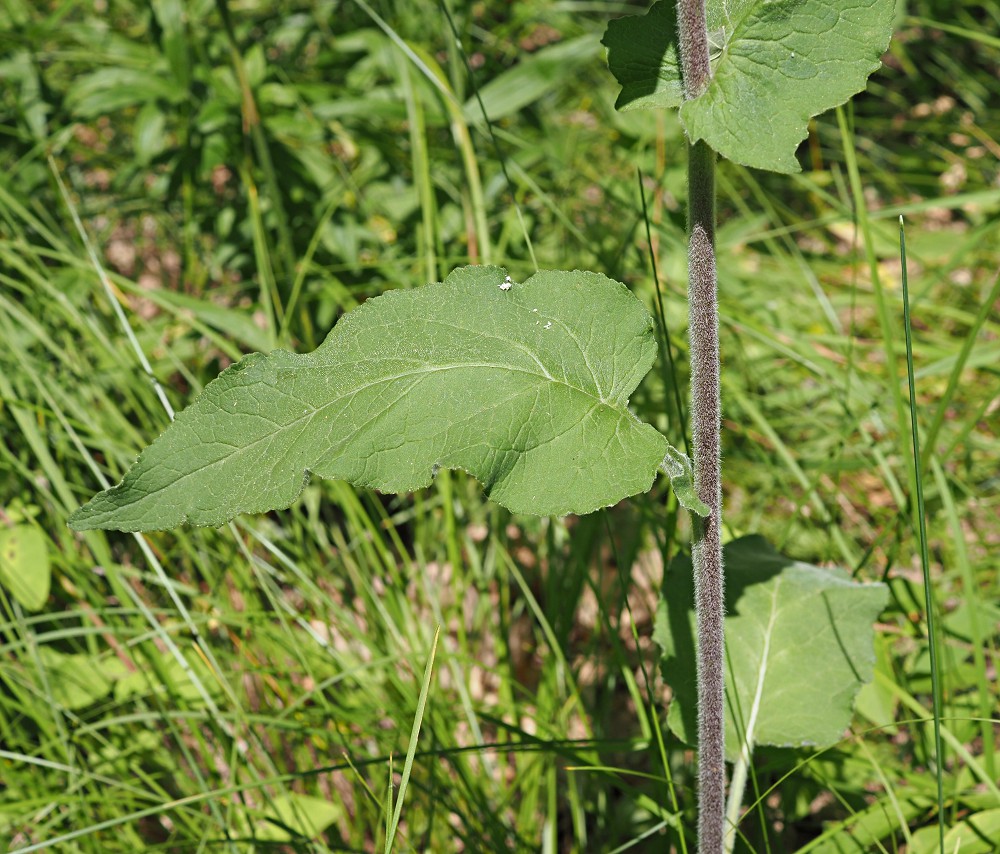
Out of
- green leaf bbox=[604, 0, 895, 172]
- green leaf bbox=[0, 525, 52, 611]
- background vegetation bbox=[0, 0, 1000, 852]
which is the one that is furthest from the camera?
green leaf bbox=[0, 525, 52, 611]

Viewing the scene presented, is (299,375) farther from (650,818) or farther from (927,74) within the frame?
(927,74)

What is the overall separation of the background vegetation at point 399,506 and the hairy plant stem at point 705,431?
0.11 meters

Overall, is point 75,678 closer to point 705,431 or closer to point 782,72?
point 705,431

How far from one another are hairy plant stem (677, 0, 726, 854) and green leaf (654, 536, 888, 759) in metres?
0.11

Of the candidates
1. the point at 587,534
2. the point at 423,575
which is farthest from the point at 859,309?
the point at 423,575

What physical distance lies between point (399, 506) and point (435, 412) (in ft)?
4.86

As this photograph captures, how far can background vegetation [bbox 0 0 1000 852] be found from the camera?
145 cm

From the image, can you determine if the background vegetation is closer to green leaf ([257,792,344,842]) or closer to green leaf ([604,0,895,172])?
green leaf ([257,792,344,842])

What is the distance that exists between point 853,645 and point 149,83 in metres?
1.73

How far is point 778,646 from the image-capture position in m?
1.26

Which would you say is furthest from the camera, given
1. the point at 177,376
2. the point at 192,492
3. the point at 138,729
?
the point at 177,376

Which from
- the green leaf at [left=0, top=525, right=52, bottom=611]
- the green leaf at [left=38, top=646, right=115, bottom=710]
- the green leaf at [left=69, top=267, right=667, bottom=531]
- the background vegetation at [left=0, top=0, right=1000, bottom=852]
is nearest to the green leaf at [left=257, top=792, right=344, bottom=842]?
the background vegetation at [left=0, top=0, right=1000, bottom=852]

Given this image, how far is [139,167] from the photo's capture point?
213cm

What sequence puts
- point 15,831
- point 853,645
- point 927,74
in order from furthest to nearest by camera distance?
1. point 927,74
2. point 15,831
3. point 853,645
